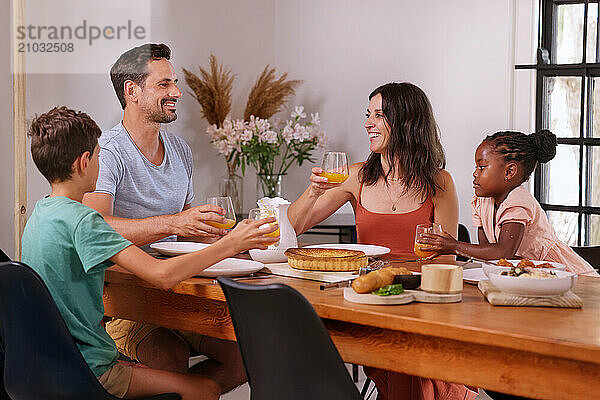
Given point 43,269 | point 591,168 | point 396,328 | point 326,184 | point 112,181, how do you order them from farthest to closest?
point 591,168 < point 112,181 < point 326,184 < point 43,269 < point 396,328

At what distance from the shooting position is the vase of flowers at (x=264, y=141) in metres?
4.37

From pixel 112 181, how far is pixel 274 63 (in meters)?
2.70

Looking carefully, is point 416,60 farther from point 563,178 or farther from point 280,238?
point 280,238

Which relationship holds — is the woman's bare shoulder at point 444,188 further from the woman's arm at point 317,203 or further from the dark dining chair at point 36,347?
the dark dining chair at point 36,347

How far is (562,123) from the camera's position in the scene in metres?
4.17

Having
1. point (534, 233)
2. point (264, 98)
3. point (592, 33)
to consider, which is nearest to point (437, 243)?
point (534, 233)

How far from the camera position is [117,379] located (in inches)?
77.7

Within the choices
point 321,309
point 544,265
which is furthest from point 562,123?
point 321,309

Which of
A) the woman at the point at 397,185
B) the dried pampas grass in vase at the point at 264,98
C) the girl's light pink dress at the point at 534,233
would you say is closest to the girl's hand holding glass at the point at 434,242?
the girl's light pink dress at the point at 534,233

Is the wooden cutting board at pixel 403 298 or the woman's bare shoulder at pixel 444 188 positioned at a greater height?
the woman's bare shoulder at pixel 444 188

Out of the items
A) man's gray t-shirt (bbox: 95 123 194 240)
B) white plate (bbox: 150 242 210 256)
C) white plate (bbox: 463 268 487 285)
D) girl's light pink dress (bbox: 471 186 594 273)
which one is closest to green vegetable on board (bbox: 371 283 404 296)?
white plate (bbox: 463 268 487 285)

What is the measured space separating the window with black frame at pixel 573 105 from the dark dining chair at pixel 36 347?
309 cm

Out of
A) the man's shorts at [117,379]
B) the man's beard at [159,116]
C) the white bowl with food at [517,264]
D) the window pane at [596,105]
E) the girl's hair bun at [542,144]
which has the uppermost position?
the window pane at [596,105]

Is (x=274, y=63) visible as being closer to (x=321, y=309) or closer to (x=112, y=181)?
(x=112, y=181)
